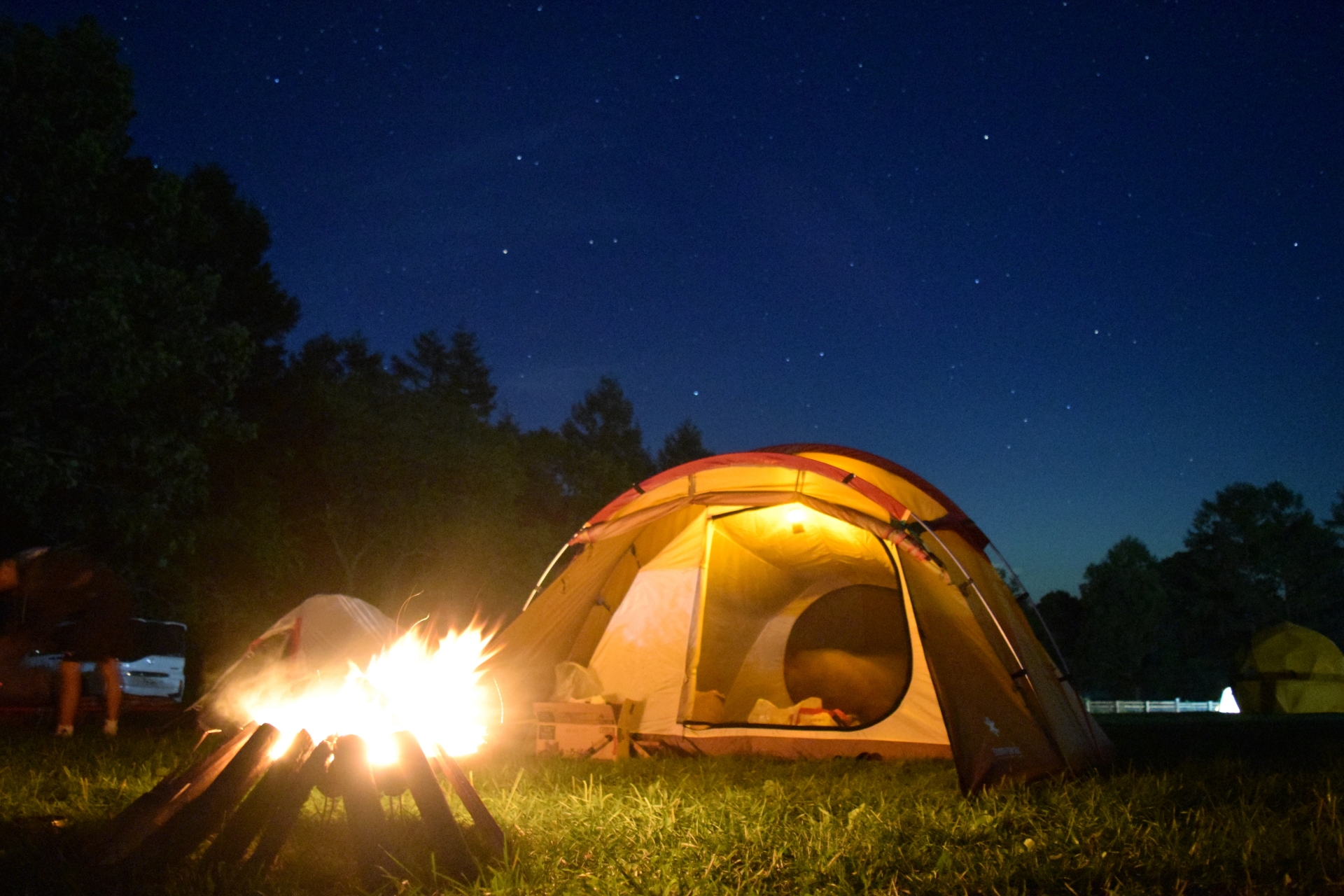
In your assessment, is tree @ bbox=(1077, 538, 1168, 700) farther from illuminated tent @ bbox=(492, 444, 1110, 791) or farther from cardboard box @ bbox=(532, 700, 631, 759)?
cardboard box @ bbox=(532, 700, 631, 759)

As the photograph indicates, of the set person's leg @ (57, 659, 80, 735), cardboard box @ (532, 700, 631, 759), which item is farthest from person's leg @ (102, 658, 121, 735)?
cardboard box @ (532, 700, 631, 759)

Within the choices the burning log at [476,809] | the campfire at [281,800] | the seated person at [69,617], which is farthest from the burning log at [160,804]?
the seated person at [69,617]

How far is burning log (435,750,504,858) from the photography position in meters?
3.06

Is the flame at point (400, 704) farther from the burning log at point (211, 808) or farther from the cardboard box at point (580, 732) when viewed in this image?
the cardboard box at point (580, 732)

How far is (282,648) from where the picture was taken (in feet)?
29.5

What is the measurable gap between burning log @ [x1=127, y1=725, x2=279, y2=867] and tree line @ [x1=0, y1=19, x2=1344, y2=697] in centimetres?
92

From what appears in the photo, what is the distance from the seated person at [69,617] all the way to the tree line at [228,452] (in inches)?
144

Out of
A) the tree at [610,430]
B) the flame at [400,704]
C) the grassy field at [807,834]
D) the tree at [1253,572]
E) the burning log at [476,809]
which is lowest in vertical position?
the grassy field at [807,834]

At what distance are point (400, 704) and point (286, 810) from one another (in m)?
0.72

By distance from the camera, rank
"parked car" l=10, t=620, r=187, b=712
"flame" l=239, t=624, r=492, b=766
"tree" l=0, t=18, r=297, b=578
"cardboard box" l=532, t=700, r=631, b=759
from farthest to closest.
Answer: "tree" l=0, t=18, r=297, b=578 < "parked car" l=10, t=620, r=187, b=712 < "cardboard box" l=532, t=700, r=631, b=759 < "flame" l=239, t=624, r=492, b=766

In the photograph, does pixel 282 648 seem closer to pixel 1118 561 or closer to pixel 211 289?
pixel 211 289

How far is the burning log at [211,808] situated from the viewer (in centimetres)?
287

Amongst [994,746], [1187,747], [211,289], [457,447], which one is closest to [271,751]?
[994,746]

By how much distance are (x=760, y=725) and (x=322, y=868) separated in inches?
152
